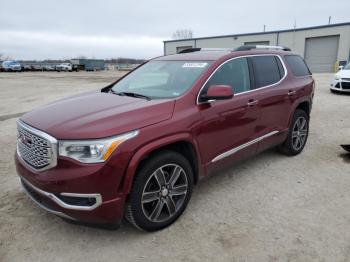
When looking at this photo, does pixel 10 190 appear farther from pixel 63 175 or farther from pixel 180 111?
pixel 180 111

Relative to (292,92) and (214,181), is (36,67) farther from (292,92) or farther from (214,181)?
(214,181)

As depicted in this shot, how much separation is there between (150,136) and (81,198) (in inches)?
31.5

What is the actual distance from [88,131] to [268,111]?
8.77 ft

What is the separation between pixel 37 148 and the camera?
2.75m

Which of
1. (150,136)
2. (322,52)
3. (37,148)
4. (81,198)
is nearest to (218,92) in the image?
(150,136)

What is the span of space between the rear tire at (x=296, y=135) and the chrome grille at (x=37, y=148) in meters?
3.70

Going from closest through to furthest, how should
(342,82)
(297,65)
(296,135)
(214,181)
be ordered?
(214,181), (296,135), (297,65), (342,82)

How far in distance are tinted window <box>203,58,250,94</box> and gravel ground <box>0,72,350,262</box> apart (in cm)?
130

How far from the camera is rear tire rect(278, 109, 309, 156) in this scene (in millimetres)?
4945

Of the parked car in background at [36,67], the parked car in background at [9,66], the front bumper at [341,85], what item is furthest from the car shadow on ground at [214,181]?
the parked car in background at [36,67]

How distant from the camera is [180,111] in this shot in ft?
10.1

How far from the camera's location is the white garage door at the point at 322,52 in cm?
3122

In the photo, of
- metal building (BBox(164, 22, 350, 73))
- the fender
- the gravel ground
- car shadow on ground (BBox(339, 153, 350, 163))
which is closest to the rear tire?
the gravel ground

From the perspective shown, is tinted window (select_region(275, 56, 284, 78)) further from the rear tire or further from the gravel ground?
the gravel ground
